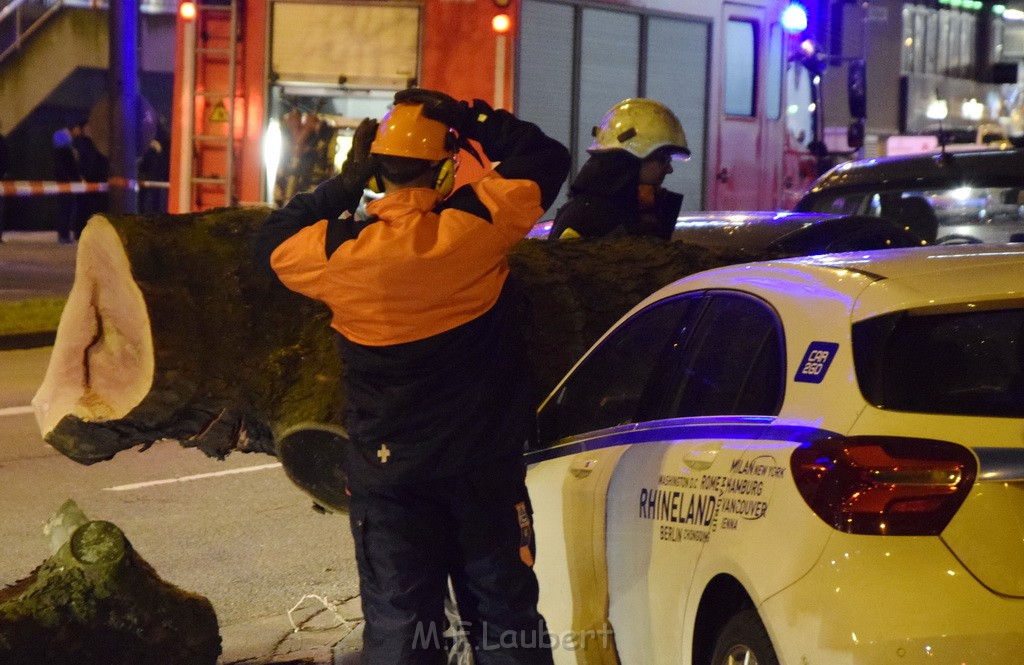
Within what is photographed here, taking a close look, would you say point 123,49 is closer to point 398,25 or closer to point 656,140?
point 398,25

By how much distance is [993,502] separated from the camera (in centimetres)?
297

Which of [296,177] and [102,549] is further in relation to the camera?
[296,177]

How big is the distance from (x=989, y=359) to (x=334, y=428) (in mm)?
2405

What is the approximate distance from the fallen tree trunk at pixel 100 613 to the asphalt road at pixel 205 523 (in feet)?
1.77

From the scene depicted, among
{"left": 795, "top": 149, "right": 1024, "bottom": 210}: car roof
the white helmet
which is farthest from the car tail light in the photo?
{"left": 795, "top": 149, "right": 1024, "bottom": 210}: car roof

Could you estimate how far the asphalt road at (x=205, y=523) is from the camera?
6.06m

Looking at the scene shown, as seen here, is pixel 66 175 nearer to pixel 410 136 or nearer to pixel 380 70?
pixel 380 70

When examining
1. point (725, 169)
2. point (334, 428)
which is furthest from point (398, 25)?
point (334, 428)

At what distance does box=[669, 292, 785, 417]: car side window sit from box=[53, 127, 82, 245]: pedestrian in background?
18793 mm

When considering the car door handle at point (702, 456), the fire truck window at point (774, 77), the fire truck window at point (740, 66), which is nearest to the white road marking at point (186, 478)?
the car door handle at point (702, 456)

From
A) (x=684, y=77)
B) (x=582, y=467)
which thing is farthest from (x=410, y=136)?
(x=684, y=77)

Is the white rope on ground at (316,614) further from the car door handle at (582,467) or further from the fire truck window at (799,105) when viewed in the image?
the fire truck window at (799,105)

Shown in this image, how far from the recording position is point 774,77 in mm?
12359

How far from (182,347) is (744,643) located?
242 cm
